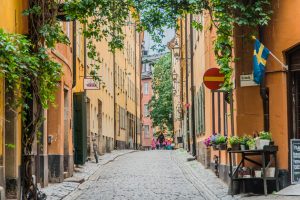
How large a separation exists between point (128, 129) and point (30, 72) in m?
44.7

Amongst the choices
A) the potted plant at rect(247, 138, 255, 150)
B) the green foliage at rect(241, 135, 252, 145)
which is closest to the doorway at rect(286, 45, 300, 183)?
the potted plant at rect(247, 138, 255, 150)

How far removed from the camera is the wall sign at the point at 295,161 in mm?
13601

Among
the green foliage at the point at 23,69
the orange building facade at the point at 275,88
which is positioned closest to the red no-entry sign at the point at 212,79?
the orange building facade at the point at 275,88

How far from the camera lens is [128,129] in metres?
57.3

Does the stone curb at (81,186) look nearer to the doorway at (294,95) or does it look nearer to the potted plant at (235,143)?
the potted plant at (235,143)

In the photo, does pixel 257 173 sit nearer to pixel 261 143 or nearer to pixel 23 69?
pixel 261 143

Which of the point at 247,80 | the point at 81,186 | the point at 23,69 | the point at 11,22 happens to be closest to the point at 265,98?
the point at 247,80

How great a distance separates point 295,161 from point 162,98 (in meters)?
60.0

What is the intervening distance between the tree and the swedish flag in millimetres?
58080

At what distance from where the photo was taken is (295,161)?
13.7 m

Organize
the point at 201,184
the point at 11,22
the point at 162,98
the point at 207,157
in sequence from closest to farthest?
1. the point at 11,22
2. the point at 201,184
3. the point at 207,157
4. the point at 162,98

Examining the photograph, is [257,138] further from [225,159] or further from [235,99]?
[225,159]

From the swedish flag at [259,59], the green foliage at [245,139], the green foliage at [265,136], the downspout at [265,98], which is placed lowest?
the green foliage at [245,139]

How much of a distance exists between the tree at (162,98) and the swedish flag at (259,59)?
5808 centimetres
